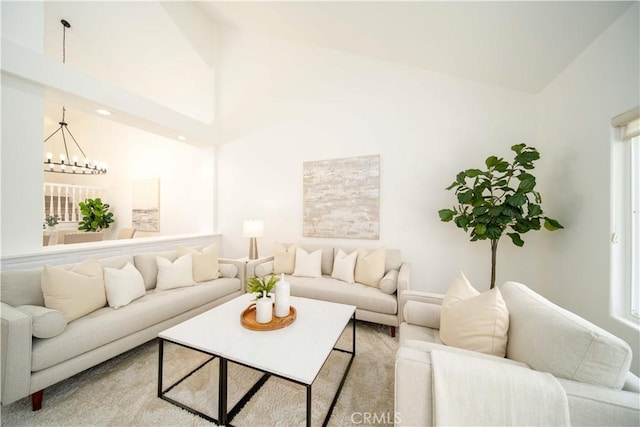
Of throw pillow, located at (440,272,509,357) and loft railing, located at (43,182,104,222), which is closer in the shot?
throw pillow, located at (440,272,509,357)

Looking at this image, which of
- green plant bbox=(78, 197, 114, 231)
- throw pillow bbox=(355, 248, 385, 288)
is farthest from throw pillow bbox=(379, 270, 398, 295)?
green plant bbox=(78, 197, 114, 231)

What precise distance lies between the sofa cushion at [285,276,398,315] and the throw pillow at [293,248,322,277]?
0.08m

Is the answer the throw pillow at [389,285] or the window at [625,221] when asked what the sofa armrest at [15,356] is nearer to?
the throw pillow at [389,285]

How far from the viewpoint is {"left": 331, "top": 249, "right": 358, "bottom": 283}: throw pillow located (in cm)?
280

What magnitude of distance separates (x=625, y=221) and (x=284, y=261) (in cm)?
308

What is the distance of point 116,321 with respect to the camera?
1.79 meters

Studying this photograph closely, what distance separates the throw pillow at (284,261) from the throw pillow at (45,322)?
195cm

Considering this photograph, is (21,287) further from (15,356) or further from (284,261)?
(284,261)

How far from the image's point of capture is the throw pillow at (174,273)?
2.44 m

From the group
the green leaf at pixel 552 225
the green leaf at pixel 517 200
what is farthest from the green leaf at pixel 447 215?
the green leaf at pixel 552 225

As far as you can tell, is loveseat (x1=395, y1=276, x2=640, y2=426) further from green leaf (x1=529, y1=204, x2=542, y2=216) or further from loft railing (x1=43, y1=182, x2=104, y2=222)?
loft railing (x1=43, y1=182, x2=104, y2=222)

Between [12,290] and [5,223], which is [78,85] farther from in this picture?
[12,290]

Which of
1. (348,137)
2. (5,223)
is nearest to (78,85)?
(5,223)

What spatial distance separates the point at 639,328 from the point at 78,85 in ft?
A: 16.2
